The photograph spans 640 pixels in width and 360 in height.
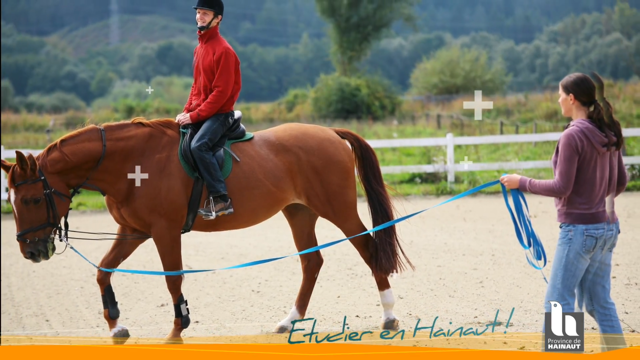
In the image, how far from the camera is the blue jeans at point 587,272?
10.3 ft

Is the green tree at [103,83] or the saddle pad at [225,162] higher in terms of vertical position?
the saddle pad at [225,162]

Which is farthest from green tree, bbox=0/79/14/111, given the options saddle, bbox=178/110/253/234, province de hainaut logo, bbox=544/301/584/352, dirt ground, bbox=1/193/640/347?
province de hainaut logo, bbox=544/301/584/352

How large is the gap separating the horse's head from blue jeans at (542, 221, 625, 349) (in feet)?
10.4

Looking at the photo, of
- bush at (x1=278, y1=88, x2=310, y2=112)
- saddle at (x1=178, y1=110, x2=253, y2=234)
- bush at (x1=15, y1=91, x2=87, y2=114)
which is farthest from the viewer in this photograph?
bush at (x1=15, y1=91, x2=87, y2=114)

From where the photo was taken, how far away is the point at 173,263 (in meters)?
4.26

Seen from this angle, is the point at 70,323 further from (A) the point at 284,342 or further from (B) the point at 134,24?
(B) the point at 134,24

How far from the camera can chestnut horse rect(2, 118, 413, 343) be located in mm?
4062

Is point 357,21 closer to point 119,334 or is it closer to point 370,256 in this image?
point 370,256

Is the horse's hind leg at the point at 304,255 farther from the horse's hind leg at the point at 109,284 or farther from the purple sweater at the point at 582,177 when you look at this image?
the purple sweater at the point at 582,177

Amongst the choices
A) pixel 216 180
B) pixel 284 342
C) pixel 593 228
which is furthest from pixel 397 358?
pixel 216 180

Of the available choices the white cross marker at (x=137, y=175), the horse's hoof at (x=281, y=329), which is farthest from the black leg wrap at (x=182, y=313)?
the white cross marker at (x=137, y=175)

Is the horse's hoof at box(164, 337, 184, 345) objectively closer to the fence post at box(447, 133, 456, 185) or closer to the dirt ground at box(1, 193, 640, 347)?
the dirt ground at box(1, 193, 640, 347)

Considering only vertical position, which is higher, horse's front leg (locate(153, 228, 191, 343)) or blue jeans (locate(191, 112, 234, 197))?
blue jeans (locate(191, 112, 234, 197))

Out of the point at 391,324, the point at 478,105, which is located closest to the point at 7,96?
the point at 391,324
